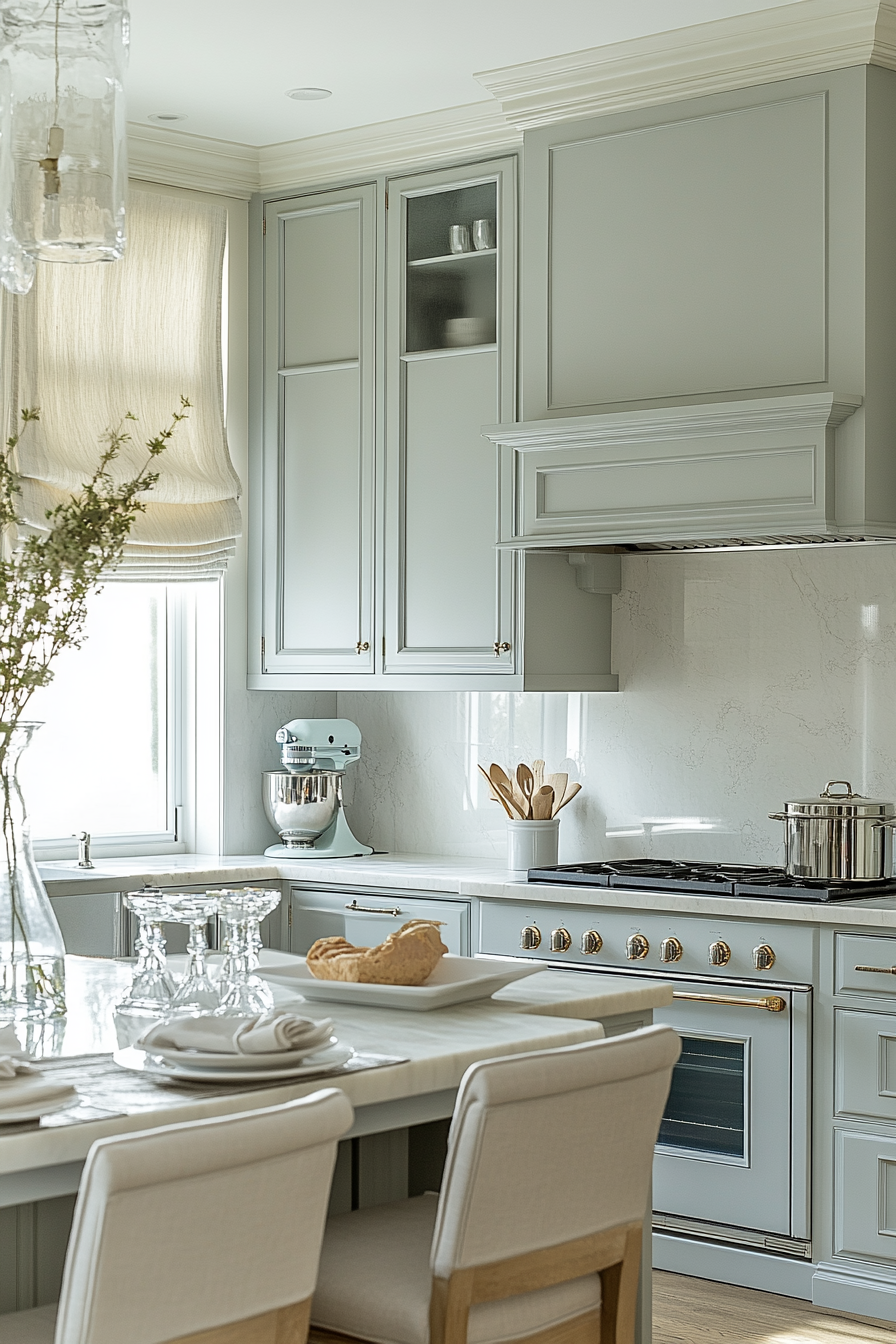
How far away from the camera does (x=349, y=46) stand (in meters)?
4.18

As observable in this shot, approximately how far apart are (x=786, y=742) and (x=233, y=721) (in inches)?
67.8

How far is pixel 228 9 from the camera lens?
392 cm

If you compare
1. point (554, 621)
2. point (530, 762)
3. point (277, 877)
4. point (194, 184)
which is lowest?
point (277, 877)

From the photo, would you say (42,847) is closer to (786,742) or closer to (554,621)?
(554,621)

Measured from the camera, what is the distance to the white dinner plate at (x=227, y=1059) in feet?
6.23

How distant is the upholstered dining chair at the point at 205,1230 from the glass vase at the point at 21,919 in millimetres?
650

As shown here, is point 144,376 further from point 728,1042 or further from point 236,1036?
point 236,1036

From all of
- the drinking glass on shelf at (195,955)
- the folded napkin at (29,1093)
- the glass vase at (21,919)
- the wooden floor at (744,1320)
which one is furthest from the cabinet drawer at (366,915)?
the folded napkin at (29,1093)

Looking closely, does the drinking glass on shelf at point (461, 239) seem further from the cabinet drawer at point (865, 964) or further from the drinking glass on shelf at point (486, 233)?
the cabinet drawer at point (865, 964)

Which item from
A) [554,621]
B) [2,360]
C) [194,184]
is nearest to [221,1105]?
[554,621]

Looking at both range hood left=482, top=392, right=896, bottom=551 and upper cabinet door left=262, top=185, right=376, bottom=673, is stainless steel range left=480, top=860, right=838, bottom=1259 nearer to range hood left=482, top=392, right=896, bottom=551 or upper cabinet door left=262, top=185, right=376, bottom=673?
range hood left=482, top=392, right=896, bottom=551

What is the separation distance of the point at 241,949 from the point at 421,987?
416mm

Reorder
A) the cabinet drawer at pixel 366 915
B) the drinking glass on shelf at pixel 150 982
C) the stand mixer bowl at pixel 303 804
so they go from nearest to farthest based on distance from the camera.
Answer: the drinking glass on shelf at pixel 150 982 → the cabinet drawer at pixel 366 915 → the stand mixer bowl at pixel 303 804

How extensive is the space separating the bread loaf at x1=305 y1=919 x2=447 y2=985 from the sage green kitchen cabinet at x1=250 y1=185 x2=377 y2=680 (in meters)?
2.51
